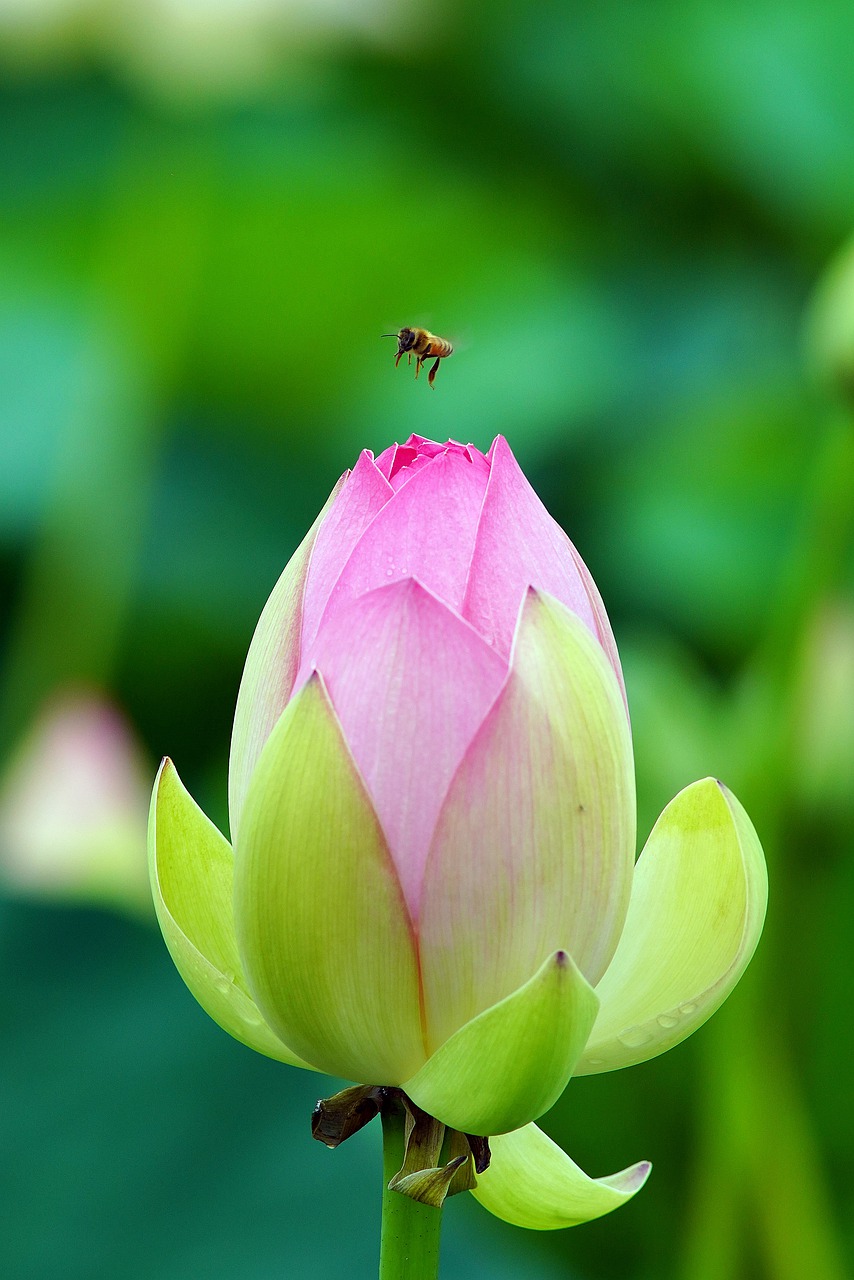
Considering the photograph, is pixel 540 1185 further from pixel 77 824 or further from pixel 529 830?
pixel 77 824

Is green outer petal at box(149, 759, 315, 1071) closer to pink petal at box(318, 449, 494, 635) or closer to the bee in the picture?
pink petal at box(318, 449, 494, 635)

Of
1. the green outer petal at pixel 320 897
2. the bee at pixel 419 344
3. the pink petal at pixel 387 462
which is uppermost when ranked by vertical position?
the bee at pixel 419 344

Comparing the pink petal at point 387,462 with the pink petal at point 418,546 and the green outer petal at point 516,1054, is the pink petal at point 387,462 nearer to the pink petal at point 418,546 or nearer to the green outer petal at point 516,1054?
the pink petal at point 418,546

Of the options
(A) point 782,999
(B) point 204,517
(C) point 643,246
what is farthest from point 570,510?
(A) point 782,999

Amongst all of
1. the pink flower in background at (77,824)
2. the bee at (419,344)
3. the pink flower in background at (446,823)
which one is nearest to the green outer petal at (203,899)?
the pink flower in background at (446,823)

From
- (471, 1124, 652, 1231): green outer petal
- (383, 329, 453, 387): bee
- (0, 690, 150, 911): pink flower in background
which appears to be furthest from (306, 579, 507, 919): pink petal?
(0, 690, 150, 911): pink flower in background

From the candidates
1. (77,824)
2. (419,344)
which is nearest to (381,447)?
(77,824)

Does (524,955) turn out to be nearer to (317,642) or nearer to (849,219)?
(317,642)
